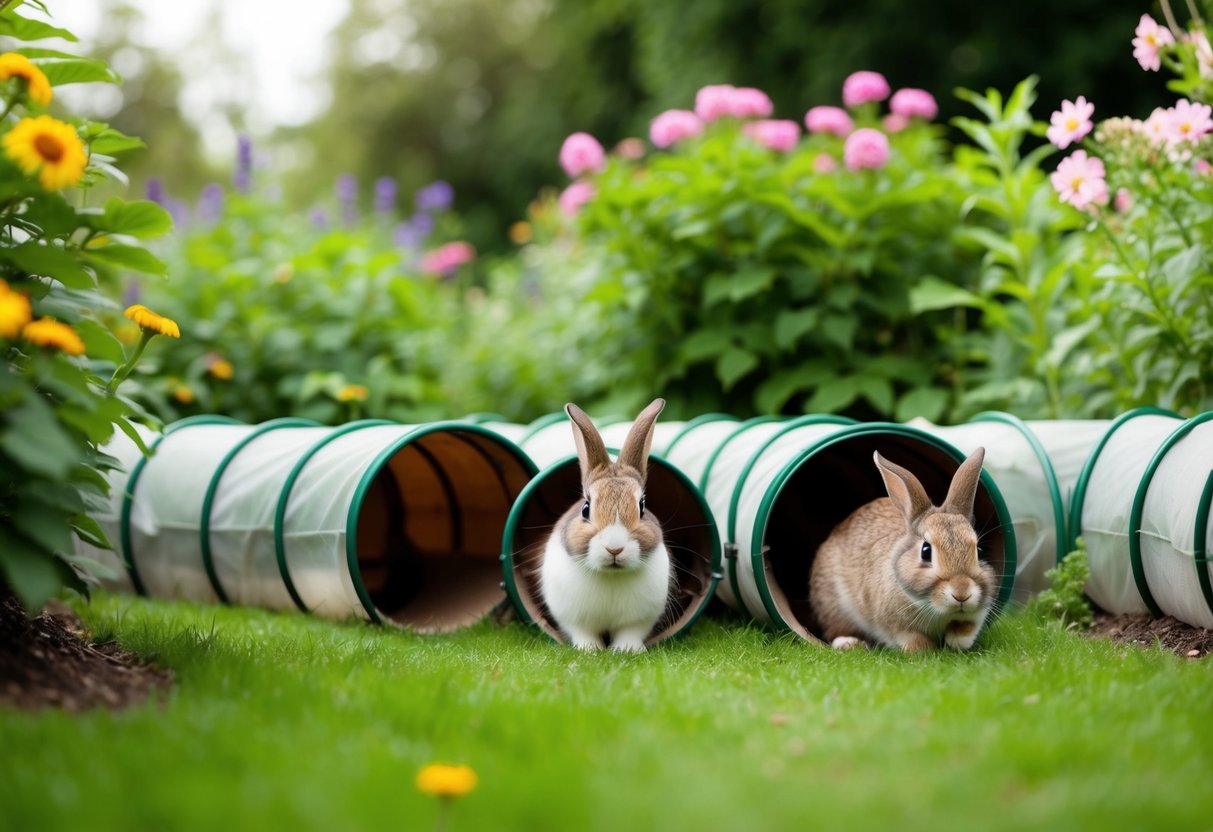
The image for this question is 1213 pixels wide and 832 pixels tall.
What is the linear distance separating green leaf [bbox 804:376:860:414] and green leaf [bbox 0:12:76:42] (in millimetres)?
4286

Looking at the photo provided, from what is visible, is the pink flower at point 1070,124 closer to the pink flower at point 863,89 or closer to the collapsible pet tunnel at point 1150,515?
the collapsible pet tunnel at point 1150,515

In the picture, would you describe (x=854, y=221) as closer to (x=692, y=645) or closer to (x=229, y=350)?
(x=692, y=645)

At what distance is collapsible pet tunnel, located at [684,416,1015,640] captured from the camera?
433 cm

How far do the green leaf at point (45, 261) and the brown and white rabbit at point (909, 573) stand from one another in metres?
2.73

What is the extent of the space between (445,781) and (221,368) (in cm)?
532

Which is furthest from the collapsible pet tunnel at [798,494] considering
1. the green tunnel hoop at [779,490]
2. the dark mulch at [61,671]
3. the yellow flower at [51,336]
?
the yellow flower at [51,336]

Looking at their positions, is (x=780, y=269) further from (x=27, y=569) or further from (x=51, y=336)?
(x=27, y=569)

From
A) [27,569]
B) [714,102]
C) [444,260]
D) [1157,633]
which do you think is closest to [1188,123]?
[1157,633]

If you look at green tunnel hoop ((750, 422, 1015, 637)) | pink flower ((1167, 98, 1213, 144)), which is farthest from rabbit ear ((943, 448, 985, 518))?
pink flower ((1167, 98, 1213, 144))

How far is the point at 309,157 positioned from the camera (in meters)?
24.8

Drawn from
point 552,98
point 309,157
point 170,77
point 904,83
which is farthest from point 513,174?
point 904,83

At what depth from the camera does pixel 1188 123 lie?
15.6 ft

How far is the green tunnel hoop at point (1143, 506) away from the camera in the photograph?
416 cm

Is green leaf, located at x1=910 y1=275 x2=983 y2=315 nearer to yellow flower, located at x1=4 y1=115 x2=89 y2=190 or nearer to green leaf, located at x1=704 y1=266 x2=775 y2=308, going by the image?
green leaf, located at x1=704 y1=266 x2=775 y2=308
